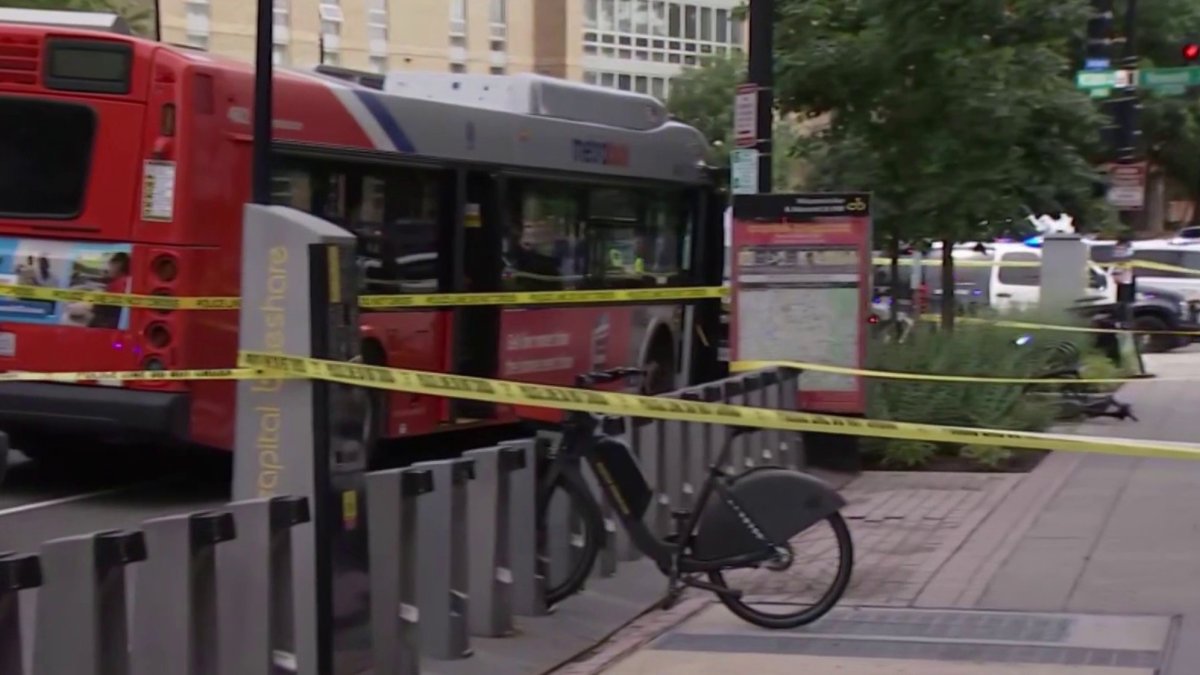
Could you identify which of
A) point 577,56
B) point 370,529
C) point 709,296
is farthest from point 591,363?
point 577,56

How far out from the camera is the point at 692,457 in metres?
10.0

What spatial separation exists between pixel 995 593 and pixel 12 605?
5206 mm

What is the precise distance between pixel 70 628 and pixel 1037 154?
42.2 ft

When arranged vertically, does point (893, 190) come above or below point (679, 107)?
below

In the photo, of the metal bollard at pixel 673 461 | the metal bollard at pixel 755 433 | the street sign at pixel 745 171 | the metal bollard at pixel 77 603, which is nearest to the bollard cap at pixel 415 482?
the metal bollard at pixel 77 603

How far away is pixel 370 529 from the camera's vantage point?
21.5 ft

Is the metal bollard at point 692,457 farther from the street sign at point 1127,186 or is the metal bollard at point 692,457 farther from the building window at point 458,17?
the building window at point 458,17

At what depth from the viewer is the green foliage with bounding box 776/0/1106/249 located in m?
15.4

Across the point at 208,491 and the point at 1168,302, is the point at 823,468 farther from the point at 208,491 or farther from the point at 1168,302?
the point at 1168,302

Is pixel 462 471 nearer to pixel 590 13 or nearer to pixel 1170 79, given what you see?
pixel 1170 79

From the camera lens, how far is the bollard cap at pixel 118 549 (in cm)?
489

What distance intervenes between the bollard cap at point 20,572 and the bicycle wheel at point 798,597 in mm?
3638

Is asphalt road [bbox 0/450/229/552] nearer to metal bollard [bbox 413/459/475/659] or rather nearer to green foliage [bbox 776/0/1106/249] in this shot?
metal bollard [bbox 413/459/475/659]

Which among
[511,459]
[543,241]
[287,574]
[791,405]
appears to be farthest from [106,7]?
[287,574]
